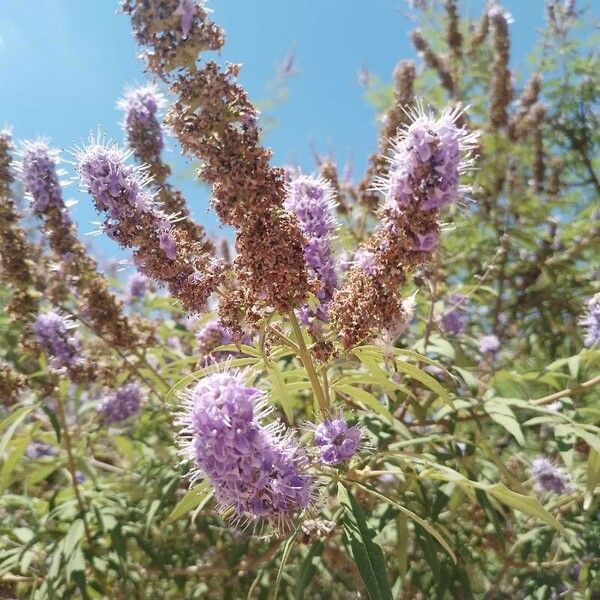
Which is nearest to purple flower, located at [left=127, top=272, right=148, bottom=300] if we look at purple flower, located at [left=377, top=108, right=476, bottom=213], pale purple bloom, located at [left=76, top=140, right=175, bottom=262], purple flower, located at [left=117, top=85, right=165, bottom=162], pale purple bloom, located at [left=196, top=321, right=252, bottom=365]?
purple flower, located at [left=117, top=85, right=165, bottom=162]

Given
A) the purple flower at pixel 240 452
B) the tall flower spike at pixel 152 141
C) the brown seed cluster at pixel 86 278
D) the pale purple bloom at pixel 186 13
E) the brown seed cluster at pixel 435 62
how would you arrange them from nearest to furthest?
the purple flower at pixel 240 452 → the pale purple bloom at pixel 186 13 → the tall flower spike at pixel 152 141 → the brown seed cluster at pixel 86 278 → the brown seed cluster at pixel 435 62

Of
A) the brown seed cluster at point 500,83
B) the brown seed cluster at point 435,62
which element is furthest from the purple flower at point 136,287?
the brown seed cluster at point 500,83

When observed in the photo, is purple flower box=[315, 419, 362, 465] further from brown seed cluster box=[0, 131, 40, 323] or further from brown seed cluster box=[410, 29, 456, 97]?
brown seed cluster box=[410, 29, 456, 97]

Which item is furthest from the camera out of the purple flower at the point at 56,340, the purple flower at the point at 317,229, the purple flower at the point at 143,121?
the purple flower at the point at 56,340

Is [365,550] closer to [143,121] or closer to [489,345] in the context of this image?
[143,121]

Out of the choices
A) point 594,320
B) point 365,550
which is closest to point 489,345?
point 594,320

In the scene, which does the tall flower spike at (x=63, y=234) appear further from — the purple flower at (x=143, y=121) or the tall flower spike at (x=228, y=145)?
the tall flower spike at (x=228, y=145)
